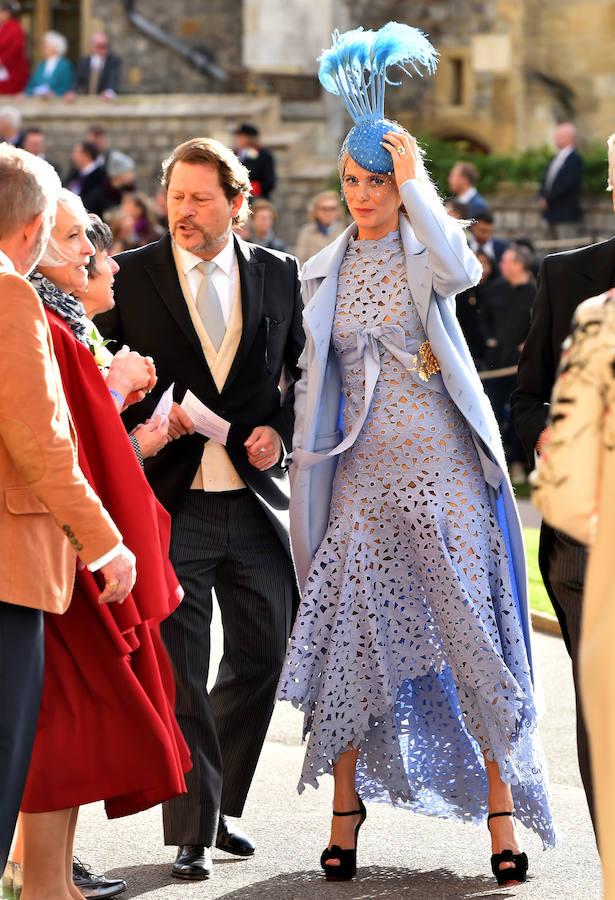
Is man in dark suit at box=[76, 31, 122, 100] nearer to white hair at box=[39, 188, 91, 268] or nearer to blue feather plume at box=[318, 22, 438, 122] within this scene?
blue feather plume at box=[318, 22, 438, 122]

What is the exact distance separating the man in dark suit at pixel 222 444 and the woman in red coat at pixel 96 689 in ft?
3.10

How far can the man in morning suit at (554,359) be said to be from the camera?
5.24 metres

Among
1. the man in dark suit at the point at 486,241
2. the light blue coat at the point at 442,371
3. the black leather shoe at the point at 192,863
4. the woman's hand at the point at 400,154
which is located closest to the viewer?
the black leather shoe at the point at 192,863

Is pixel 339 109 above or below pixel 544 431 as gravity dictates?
above

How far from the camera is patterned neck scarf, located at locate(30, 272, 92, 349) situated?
4922 millimetres

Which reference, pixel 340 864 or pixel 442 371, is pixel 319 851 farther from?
pixel 442 371

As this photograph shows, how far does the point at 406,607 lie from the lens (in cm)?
572

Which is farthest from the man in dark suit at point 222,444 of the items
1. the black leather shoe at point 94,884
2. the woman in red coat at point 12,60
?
the woman in red coat at point 12,60

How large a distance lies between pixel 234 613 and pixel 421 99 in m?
24.6

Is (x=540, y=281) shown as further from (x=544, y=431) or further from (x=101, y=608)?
(x=101, y=608)

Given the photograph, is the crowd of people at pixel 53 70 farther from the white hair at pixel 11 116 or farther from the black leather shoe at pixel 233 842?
the black leather shoe at pixel 233 842

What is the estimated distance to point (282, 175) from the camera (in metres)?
24.2

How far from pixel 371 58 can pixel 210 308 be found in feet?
3.15

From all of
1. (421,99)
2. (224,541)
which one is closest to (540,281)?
(224,541)
